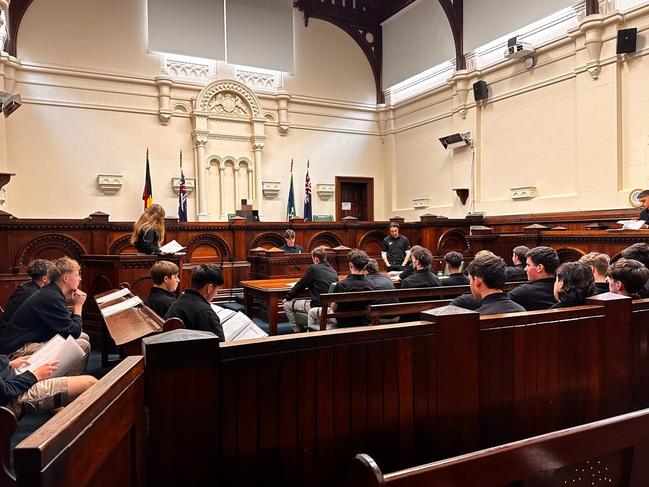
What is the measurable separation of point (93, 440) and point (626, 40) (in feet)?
26.9

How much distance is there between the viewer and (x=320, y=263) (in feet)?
14.4

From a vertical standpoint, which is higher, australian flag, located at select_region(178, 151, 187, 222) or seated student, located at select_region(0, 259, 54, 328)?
australian flag, located at select_region(178, 151, 187, 222)

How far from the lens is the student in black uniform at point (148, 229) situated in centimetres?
418

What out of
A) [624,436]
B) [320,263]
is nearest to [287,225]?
[320,263]

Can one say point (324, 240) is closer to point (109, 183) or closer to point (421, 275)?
point (421, 275)

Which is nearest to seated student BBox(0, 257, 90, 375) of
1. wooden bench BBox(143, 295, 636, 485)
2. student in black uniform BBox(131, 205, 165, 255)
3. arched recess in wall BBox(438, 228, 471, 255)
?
student in black uniform BBox(131, 205, 165, 255)

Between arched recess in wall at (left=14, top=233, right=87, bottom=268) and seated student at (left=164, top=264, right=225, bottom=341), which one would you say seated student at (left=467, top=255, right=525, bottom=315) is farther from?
arched recess in wall at (left=14, top=233, right=87, bottom=268)

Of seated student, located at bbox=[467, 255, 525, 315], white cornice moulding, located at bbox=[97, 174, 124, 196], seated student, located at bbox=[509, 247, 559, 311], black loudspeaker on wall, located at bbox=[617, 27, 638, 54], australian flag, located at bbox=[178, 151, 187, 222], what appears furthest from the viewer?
australian flag, located at bbox=[178, 151, 187, 222]

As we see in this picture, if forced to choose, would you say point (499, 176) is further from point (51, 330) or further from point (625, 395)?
point (51, 330)

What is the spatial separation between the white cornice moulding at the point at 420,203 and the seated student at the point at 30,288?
8.61m

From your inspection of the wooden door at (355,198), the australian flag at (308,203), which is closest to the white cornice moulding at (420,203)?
the wooden door at (355,198)

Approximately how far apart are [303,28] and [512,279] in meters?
9.31

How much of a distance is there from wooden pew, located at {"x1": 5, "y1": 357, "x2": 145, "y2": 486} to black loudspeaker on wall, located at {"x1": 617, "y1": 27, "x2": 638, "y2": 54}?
793cm

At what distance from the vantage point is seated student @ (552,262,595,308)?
7.28ft
